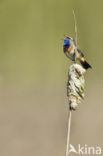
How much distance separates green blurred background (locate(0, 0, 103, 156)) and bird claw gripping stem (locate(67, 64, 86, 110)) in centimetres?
100

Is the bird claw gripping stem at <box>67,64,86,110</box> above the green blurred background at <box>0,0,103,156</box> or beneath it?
beneath

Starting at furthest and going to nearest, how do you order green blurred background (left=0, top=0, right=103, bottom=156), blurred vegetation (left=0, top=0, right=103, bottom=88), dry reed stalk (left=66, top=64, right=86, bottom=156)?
blurred vegetation (left=0, top=0, right=103, bottom=88) < green blurred background (left=0, top=0, right=103, bottom=156) < dry reed stalk (left=66, top=64, right=86, bottom=156)

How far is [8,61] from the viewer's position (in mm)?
2273

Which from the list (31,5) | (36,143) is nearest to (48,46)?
(31,5)

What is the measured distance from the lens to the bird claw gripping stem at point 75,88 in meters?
0.92

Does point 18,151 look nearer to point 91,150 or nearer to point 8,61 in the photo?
point 91,150

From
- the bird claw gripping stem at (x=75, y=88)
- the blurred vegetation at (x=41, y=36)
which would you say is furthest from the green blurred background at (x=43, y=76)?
the bird claw gripping stem at (x=75, y=88)

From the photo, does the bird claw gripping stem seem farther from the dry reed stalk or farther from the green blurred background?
the green blurred background

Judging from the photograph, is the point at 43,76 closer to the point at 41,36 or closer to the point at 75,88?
the point at 41,36

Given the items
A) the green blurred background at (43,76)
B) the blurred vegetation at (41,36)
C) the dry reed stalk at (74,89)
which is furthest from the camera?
the blurred vegetation at (41,36)

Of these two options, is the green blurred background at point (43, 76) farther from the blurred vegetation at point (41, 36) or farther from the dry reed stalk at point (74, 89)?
the dry reed stalk at point (74, 89)

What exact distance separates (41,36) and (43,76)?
24 cm

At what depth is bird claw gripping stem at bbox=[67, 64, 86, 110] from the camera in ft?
3.01

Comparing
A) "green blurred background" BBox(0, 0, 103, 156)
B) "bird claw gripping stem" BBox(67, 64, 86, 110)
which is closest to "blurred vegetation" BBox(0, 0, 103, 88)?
"green blurred background" BBox(0, 0, 103, 156)
